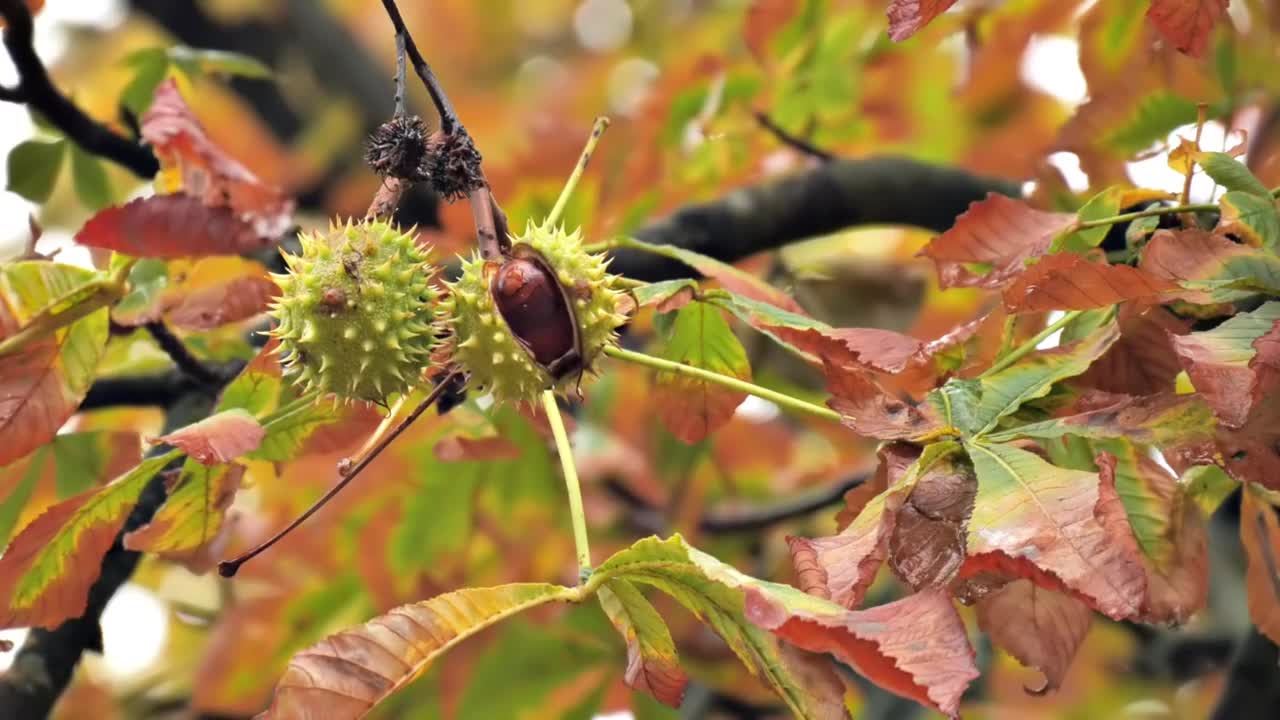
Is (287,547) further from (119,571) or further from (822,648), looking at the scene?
(822,648)

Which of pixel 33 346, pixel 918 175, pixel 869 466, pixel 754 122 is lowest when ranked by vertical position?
pixel 869 466

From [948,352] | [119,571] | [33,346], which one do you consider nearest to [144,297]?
[33,346]

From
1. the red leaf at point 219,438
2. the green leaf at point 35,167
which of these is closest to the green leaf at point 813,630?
the red leaf at point 219,438

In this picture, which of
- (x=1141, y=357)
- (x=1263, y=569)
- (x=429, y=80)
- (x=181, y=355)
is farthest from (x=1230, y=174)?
(x=181, y=355)

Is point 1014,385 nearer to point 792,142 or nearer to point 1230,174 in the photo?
point 1230,174

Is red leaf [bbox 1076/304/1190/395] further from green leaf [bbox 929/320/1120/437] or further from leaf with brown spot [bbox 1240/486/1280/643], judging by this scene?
leaf with brown spot [bbox 1240/486/1280/643]

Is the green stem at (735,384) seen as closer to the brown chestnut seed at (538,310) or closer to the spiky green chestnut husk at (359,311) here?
the brown chestnut seed at (538,310)
